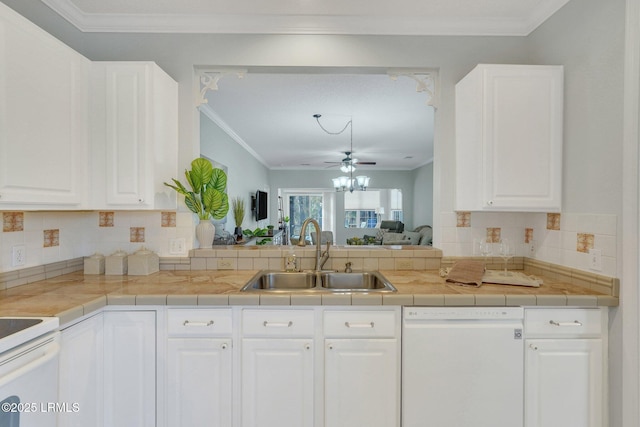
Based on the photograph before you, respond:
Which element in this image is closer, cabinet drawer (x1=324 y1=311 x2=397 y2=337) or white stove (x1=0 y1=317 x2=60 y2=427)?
white stove (x1=0 y1=317 x2=60 y2=427)

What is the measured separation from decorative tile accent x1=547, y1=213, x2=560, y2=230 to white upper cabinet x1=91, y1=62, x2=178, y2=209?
2306mm

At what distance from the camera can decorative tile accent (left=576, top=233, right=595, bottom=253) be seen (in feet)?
5.54

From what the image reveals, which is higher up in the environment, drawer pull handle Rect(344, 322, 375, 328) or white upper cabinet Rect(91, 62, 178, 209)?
white upper cabinet Rect(91, 62, 178, 209)

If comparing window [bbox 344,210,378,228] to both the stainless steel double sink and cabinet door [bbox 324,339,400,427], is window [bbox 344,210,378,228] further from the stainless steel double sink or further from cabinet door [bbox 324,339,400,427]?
cabinet door [bbox 324,339,400,427]

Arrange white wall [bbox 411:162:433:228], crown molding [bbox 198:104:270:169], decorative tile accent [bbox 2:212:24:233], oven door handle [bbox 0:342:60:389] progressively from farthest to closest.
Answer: white wall [bbox 411:162:433:228]
crown molding [bbox 198:104:270:169]
decorative tile accent [bbox 2:212:24:233]
oven door handle [bbox 0:342:60:389]

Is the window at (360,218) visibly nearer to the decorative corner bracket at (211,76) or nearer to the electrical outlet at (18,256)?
the decorative corner bracket at (211,76)

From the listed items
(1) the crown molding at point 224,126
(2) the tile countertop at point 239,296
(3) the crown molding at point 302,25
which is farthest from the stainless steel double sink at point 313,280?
(1) the crown molding at point 224,126

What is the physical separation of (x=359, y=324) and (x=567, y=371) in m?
1.01

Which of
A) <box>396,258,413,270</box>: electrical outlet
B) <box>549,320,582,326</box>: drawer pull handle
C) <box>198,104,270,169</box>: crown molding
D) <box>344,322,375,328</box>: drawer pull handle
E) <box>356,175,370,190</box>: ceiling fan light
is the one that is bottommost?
<box>344,322,375,328</box>: drawer pull handle

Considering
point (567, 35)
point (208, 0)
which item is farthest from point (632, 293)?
point (208, 0)

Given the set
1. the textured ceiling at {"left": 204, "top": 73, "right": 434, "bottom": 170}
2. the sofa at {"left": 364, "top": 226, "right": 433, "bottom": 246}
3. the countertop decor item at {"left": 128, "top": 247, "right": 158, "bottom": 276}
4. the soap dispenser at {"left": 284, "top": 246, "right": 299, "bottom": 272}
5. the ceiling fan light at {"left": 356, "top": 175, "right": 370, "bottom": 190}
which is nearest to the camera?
the countertop decor item at {"left": 128, "top": 247, "right": 158, "bottom": 276}

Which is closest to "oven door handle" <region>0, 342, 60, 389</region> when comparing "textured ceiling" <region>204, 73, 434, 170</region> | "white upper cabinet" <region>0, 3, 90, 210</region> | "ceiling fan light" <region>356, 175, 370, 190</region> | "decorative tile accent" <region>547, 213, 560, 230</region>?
"white upper cabinet" <region>0, 3, 90, 210</region>

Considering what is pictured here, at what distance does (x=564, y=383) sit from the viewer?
1.59m

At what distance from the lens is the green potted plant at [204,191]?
2064 millimetres
